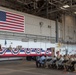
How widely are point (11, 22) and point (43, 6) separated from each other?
7.33 m

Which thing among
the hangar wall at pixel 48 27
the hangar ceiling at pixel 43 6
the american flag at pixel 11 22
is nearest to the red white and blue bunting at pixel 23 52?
the hangar wall at pixel 48 27

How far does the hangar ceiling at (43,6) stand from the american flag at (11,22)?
260cm

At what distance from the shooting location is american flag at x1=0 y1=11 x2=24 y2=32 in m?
18.1

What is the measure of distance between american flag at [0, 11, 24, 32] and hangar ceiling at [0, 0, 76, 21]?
260 centimetres

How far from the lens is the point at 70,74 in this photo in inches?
461

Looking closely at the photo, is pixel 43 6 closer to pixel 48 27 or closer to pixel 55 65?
pixel 48 27

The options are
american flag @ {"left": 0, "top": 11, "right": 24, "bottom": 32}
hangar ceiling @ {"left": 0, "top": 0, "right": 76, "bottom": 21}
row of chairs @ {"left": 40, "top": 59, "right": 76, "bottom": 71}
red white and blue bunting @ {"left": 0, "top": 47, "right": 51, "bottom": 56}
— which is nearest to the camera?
row of chairs @ {"left": 40, "top": 59, "right": 76, "bottom": 71}

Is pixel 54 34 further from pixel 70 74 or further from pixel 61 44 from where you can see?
pixel 70 74

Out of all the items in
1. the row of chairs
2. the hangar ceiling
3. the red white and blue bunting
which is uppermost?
the hangar ceiling

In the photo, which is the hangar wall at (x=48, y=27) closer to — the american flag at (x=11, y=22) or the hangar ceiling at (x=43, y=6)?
the american flag at (x=11, y=22)

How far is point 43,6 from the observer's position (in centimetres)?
2506

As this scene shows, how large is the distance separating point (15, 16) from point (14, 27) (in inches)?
47.6

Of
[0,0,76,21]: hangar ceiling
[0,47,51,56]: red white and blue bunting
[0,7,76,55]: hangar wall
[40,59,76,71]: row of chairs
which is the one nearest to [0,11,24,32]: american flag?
[0,7,76,55]: hangar wall

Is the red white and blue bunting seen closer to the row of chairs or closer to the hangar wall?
the hangar wall
